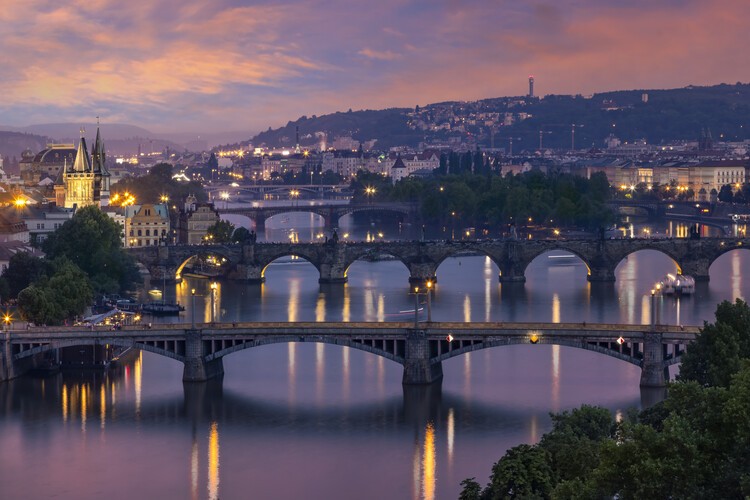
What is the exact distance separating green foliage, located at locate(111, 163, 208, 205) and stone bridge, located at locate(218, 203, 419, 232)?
769cm

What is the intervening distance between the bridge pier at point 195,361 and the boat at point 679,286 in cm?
2906

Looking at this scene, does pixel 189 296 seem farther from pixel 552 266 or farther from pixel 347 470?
pixel 347 470

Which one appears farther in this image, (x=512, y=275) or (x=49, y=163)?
(x=49, y=163)

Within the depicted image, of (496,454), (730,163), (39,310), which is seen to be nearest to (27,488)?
(496,454)

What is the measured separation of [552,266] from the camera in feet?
241

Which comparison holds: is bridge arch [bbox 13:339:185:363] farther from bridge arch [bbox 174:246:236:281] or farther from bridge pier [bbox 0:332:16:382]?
bridge arch [bbox 174:246:236:281]

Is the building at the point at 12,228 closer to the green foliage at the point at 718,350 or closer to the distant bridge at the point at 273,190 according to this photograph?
the green foliage at the point at 718,350

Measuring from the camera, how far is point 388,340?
3809cm

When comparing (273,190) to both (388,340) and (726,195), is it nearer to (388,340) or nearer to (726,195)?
(726,195)

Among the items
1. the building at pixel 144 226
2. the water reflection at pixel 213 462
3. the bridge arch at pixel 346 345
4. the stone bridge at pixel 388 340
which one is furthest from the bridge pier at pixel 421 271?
the water reflection at pixel 213 462

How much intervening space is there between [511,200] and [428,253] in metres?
26.3

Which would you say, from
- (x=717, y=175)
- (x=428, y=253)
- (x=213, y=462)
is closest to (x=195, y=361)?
(x=213, y=462)

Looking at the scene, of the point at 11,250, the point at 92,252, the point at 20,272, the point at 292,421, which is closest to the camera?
the point at 292,421

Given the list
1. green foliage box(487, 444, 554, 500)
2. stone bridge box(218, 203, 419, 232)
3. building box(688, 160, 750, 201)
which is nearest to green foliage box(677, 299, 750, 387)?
green foliage box(487, 444, 554, 500)
